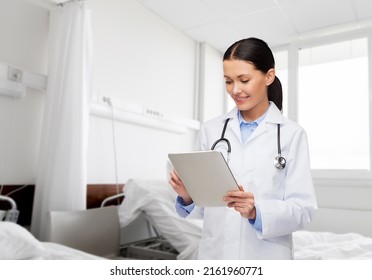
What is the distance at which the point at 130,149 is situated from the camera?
216 centimetres

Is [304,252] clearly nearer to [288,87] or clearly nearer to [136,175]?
[288,87]

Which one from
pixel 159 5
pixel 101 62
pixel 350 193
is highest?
pixel 159 5

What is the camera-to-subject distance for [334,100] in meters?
1.72

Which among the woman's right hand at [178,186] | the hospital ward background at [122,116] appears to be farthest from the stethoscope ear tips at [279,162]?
the hospital ward background at [122,116]

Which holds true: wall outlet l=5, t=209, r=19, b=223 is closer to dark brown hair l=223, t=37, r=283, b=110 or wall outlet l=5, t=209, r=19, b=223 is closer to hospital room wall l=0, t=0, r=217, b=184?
hospital room wall l=0, t=0, r=217, b=184

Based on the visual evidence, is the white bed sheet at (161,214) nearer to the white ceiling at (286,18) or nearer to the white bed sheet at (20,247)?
the white bed sheet at (20,247)

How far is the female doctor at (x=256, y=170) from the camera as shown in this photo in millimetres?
639

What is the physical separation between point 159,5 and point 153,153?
1.01 metres

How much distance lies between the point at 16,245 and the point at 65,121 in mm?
632

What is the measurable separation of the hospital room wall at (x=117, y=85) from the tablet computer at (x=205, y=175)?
4.07 feet

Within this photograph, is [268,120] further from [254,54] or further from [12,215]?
[12,215]

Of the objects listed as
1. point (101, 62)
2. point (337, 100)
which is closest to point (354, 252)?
point (337, 100)

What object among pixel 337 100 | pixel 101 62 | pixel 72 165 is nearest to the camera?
pixel 72 165

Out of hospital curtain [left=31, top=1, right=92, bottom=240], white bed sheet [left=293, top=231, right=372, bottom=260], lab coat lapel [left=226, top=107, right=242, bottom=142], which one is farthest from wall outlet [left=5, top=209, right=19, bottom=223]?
white bed sheet [left=293, top=231, right=372, bottom=260]
